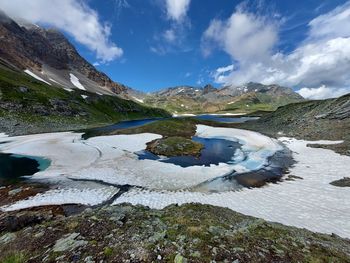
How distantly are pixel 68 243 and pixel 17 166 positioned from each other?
32.2 m

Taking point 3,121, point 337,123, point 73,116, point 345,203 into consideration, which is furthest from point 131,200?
point 73,116

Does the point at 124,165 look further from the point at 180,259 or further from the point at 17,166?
the point at 180,259

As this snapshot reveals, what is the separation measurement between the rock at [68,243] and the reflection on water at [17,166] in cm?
2308

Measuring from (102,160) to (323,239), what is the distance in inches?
1319

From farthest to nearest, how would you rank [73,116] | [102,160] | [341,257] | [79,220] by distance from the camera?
[73,116] < [102,160] < [79,220] < [341,257]

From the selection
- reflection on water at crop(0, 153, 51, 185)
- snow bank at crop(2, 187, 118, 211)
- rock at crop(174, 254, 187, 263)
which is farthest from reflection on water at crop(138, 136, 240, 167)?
rock at crop(174, 254, 187, 263)

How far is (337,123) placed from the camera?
206 ft

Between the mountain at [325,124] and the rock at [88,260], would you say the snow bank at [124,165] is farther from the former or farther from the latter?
the rock at [88,260]

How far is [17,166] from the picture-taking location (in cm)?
3516

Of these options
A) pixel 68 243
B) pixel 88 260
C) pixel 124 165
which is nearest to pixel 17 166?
pixel 124 165

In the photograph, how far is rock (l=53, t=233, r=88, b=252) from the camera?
9.98 m

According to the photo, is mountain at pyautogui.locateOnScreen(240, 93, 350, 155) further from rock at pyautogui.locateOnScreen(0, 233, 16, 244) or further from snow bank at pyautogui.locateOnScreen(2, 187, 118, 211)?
rock at pyautogui.locateOnScreen(0, 233, 16, 244)

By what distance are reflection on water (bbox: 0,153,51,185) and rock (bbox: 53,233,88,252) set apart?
75.7 ft

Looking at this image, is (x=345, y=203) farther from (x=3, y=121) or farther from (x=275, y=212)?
(x=3, y=121)
